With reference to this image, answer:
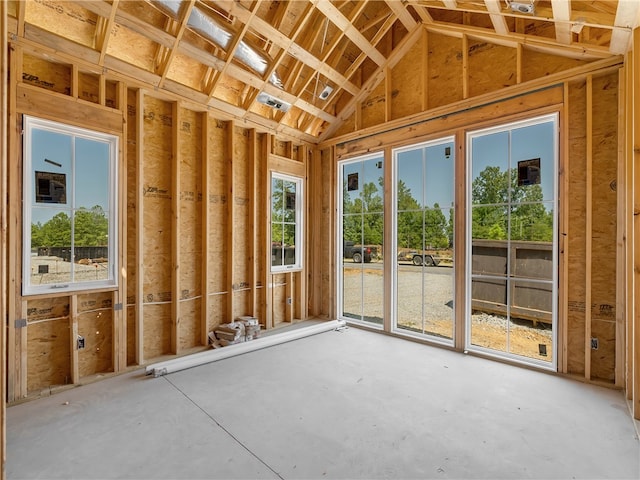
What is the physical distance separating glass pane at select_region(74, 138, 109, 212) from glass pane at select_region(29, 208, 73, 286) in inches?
9.6

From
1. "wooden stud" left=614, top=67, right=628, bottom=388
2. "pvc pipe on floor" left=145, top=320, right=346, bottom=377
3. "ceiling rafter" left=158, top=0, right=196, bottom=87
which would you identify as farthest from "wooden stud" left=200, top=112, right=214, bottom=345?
"wooden stud" left=614, top=67, right=628, bottom=388

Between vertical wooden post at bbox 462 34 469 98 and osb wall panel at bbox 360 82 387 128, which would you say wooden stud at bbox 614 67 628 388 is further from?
osb wall panel at bbox 360 82 387 128

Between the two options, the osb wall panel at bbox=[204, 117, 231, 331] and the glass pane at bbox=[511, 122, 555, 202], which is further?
the osb wall panel at bbox=[204, 117, 231, 331]

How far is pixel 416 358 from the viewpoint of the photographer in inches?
159

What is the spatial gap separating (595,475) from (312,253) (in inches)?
183

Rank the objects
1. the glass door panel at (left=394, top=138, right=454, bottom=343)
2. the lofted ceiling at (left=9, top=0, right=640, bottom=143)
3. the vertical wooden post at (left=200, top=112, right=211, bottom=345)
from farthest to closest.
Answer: the glass door panel at (left=394, top=138, right=454, bottom=343) < the vertical wooden post at (left=200, top=112, right=211, bottom=345) < the lofted ceiling at (left=9, top=0, right=640, bottom=143)

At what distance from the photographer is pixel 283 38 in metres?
4.03

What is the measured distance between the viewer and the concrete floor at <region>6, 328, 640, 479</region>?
83.3 inches

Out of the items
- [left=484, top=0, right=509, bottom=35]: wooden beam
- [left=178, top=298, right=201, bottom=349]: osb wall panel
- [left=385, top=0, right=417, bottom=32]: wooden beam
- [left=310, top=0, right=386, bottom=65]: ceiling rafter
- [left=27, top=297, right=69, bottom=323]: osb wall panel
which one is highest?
[left=385, top=0, right=417, bottom=32]: wooden beam

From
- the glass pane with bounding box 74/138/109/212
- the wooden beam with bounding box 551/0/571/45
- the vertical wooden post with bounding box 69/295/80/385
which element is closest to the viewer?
the wooden beam with bounding box 551/0/571/45

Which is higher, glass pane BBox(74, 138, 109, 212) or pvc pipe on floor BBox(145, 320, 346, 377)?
glass pane BBox(74, 138, 109, 212)

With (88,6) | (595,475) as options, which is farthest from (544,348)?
(88,6)

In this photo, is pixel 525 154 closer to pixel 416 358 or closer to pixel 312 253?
pixel 416 358

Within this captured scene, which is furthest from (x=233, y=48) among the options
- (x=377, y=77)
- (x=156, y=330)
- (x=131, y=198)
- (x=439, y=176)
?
(x=156, y=330)
